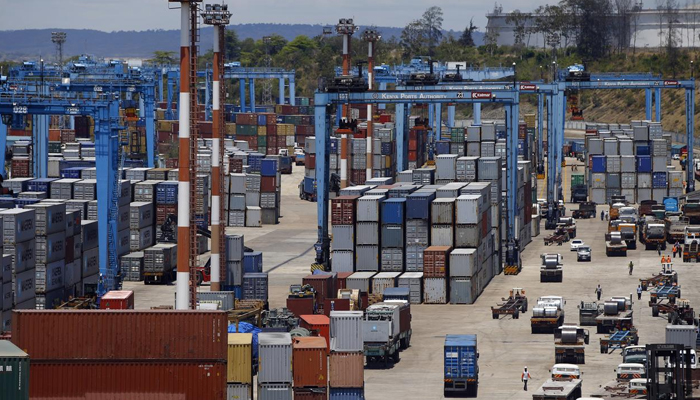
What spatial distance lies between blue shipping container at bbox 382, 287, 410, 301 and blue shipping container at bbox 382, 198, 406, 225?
24.4 ft

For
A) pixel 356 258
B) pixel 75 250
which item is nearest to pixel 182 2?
pixel 75 250

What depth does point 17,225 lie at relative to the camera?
6800 centimetres

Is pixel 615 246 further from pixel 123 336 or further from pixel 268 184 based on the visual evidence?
pixel 123 336

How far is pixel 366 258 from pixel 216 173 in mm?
15012

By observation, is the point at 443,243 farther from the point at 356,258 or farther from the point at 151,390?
the point at 151,390

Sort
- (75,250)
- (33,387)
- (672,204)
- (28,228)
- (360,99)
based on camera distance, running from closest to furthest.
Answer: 1. (33,387)
2. (28,228)
3. (75,250)
4. (360,99)
5. (672,204)

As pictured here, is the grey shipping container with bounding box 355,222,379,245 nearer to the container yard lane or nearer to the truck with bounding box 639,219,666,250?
the container yard lane

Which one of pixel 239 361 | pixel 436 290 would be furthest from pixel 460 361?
pixel 436 290

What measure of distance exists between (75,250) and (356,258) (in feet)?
54.3

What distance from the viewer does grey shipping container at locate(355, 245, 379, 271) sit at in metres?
82.6

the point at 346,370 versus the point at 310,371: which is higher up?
the point at 310,371

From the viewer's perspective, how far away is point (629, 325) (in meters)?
70.0

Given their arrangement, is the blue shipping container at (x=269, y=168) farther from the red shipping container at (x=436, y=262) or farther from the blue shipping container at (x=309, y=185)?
the red shipping container at (x=436, y=262)

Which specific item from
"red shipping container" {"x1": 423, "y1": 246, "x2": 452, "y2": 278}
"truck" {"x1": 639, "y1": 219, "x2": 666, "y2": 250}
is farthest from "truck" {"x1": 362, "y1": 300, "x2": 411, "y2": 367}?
"truck" {"x1": 639, "y1": 219, "x2": 666, "y2": 250}
